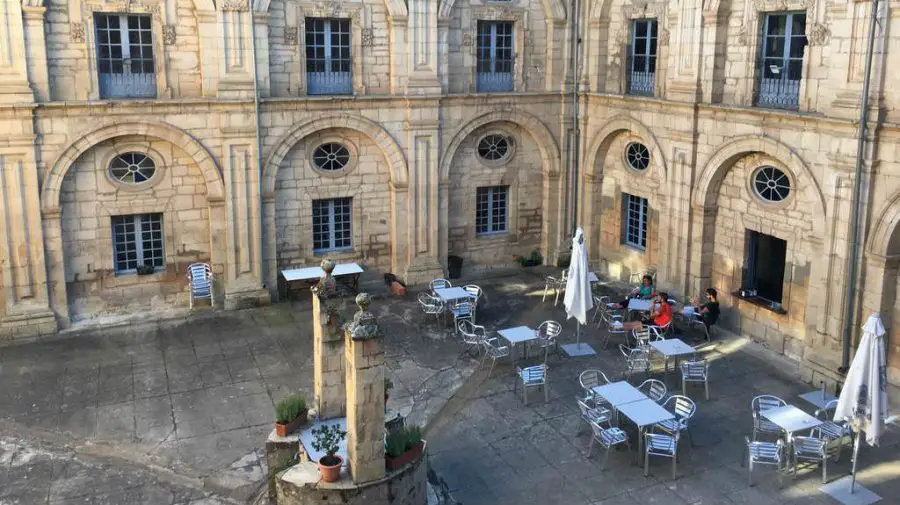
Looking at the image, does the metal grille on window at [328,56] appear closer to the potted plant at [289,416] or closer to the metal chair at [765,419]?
the potted plant at [289,416]

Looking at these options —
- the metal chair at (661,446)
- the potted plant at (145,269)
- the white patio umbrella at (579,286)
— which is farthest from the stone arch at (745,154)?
the potted plant at (145,269)

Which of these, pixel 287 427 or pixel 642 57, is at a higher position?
pixel 642 57

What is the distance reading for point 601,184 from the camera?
22641mm

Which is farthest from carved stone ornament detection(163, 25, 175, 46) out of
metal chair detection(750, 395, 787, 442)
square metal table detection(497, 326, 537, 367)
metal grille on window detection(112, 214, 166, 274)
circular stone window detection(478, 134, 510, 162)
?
metal chair detection(750, 395, 787, 442)

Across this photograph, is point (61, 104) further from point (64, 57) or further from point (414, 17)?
point (414, 17)

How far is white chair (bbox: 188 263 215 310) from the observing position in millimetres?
19719

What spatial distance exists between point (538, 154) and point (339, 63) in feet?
19.7

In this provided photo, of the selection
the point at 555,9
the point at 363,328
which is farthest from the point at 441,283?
the point at 363,328

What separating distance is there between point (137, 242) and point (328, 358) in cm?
946

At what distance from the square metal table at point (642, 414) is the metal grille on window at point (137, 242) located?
11.6 m

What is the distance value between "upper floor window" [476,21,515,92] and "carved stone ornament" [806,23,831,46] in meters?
8.09

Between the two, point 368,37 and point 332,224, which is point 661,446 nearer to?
point 332,224

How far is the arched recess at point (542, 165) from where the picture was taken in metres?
21.6

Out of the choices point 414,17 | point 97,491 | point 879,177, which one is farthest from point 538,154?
point 97,491
